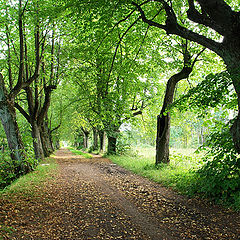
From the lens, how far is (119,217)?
5.07 metres

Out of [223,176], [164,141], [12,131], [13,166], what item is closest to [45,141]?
[13,166]

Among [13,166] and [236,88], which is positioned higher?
[236,88]

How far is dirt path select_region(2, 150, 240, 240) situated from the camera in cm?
418

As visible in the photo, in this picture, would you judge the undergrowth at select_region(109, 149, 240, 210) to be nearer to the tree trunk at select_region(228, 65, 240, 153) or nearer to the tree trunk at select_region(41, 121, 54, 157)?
the tree trunk at select_region(228, 65, 240, 153)

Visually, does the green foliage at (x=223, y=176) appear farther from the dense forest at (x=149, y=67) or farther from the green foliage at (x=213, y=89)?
the green foliage at (x=213, y=89)

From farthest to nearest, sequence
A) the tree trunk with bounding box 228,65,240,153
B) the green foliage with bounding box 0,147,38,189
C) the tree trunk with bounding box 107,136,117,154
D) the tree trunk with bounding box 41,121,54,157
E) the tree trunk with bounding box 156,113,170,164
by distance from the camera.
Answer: the tree trunk with bounding box 107,136,117,154 < the tree trunk with bounding box 41,121,54,157 < the tree trunk with bounding box 156,113,170,164 < the green foliage with bounding box 0,147,38,189 < the tree trunk with bounding box 228,65,240,153

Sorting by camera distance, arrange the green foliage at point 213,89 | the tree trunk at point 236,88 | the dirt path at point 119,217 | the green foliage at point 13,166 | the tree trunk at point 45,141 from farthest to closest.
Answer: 1. the tree trunk at point 45,141
2. the green foliage at point 13,166
3. the green foliage at point 213,89
4. the tree trunk at point 236,88
5. the dirt path at point 119,217

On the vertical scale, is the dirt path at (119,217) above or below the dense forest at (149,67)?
below

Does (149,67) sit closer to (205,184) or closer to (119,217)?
(205,184)

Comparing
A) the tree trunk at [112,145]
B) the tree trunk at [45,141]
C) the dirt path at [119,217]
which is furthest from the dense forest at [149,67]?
the tree trunk at [45,141]

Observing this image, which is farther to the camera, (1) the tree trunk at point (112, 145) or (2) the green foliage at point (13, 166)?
(1) the tree trunk at point (112, 145)

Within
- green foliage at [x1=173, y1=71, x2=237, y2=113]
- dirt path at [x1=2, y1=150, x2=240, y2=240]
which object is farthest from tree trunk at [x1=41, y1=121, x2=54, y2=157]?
green foliage at [x1=173, y1=71, x2=237, y2=113]

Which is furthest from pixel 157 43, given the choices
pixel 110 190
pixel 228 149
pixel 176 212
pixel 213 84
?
pixel 176 212

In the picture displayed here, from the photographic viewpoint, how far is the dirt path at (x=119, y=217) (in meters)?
4.18
